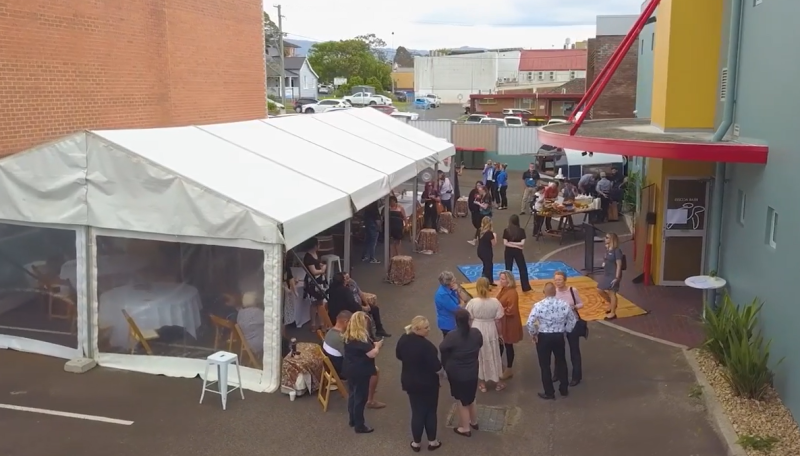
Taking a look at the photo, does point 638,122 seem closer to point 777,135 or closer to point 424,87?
point 777,135

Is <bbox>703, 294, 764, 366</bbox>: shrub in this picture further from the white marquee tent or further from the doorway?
the white marquee tent

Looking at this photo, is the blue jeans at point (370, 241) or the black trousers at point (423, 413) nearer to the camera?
the black trousers at point (423, 413)

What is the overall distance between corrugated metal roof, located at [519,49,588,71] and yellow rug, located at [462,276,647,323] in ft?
238

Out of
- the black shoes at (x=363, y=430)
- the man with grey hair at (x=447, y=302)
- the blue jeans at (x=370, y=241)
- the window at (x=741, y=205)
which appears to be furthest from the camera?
the blue jeans at (x=370, y=241)

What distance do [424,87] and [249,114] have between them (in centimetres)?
7287

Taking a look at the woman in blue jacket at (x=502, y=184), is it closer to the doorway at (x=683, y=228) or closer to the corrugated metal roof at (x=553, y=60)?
the doorway at (x=683, y=228)

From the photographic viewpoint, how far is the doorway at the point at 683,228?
12.7 m

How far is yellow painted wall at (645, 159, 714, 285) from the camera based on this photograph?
1258cm

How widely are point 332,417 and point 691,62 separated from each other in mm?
8647

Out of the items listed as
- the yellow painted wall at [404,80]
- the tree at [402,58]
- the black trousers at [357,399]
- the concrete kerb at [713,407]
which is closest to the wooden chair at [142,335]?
the black trousers at [357,399]

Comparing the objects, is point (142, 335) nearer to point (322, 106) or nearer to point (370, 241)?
point (370, 241)

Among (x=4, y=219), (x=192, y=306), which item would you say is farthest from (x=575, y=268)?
(x=4, y=219)

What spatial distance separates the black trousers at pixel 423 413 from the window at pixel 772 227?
14.9 feet

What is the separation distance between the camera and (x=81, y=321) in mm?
9633
